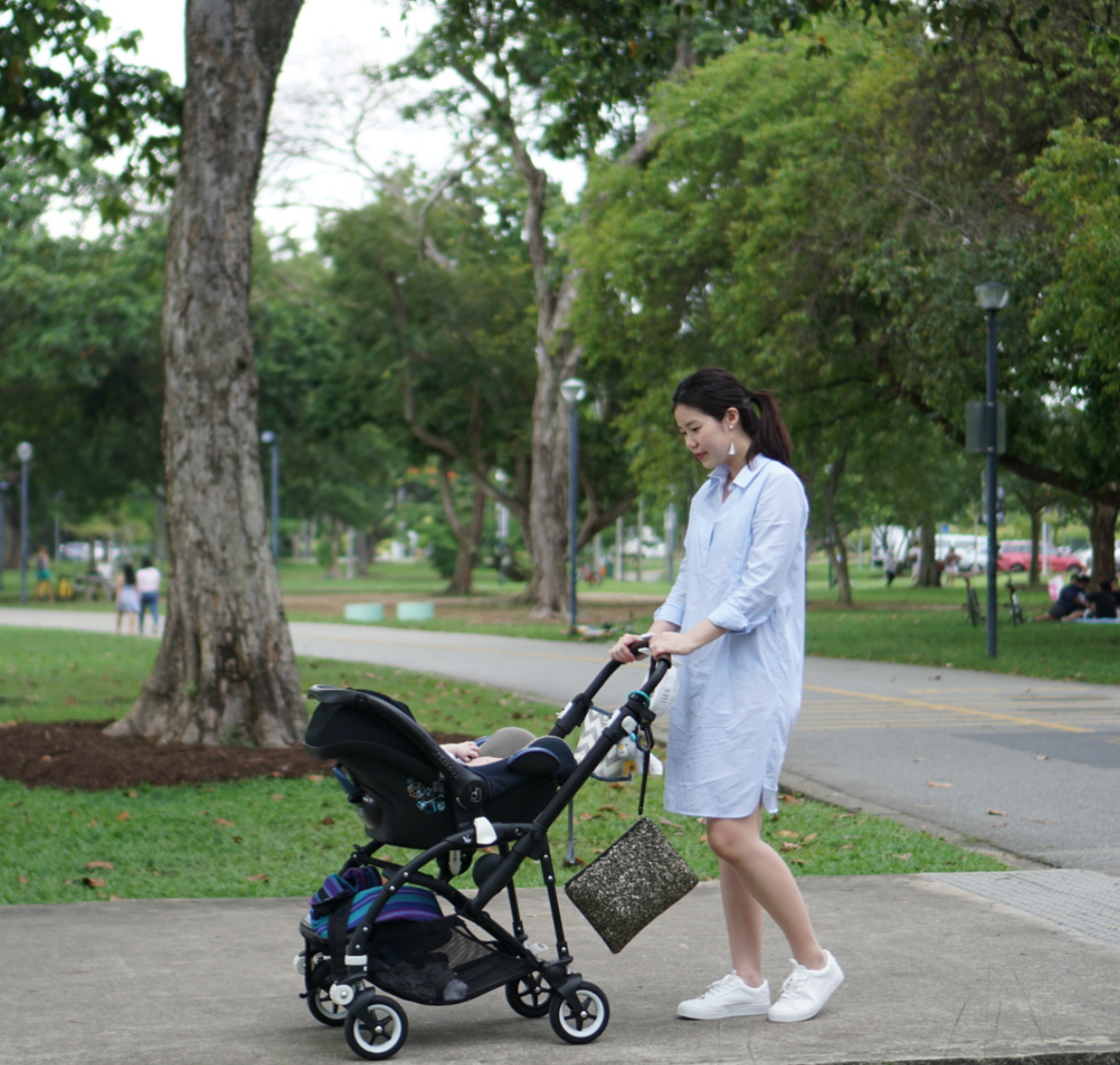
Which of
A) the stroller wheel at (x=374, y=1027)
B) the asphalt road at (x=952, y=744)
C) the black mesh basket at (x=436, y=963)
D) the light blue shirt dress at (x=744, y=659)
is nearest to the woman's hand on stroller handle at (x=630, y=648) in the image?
the light blue shirt dress at (x=744, y=659)

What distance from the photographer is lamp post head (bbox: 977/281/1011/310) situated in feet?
55.3

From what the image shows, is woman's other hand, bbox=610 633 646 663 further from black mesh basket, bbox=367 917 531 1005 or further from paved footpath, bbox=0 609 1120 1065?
paved footpath, bbox=0 609 1120 1065

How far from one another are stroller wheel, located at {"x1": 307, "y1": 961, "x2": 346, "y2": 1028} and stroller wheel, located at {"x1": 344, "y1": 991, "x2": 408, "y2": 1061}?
0.22 metres

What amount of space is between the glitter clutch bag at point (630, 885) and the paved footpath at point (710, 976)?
31 centimetres

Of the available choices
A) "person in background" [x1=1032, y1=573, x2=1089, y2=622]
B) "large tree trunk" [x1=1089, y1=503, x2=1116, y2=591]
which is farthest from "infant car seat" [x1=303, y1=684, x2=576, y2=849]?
"large tree trunk" [x1=1089, y1=503, x2=1116, y2=591]

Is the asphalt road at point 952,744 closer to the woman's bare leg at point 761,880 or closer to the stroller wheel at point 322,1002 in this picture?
the woman's bare leg at point 761,880

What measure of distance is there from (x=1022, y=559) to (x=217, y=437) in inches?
2650

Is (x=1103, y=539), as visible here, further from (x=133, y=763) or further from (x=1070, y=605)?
(x=133, y=763)

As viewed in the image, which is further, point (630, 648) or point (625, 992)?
point (625, 992)

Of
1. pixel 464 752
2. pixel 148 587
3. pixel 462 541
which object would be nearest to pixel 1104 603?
pixel 148 587

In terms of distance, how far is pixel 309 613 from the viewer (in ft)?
114

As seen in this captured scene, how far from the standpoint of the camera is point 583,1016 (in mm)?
4266

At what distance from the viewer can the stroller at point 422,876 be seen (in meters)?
4.14

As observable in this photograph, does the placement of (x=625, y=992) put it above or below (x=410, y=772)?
below
